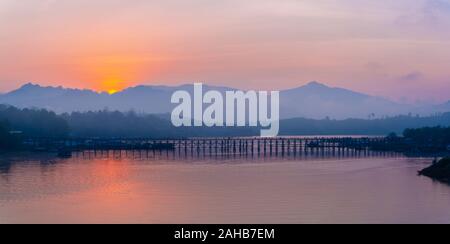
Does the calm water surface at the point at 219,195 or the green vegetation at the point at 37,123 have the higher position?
the green vegetation at the point at 37,123

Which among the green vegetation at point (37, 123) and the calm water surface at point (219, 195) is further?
the green vegetation at point (37, 123)

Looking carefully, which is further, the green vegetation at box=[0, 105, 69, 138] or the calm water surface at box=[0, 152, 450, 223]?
the green vegetation at box=[0, 105, 69, 138]

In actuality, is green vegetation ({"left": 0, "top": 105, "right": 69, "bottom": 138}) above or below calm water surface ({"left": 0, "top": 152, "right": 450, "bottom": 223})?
above

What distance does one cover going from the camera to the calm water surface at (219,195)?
15.0 m

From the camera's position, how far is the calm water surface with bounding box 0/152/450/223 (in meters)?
15.0

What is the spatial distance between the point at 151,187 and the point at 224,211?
6.20 meters

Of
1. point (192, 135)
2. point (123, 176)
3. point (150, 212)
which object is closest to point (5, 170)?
point (123, 176)

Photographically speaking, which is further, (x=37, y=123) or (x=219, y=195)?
(x=37, y=123)

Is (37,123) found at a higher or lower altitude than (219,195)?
higher

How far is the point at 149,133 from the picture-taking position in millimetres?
84000

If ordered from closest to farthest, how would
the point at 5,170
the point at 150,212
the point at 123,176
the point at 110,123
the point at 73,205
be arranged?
the point at 150,212 → the point at 73,205 → the point at 123,176 → the point at 5,170 → the point at 110,123

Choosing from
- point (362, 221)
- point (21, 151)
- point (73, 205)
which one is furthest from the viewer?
point (21, 151)

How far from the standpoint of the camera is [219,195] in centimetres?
1920

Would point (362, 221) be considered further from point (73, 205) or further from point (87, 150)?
point (87, 150)
